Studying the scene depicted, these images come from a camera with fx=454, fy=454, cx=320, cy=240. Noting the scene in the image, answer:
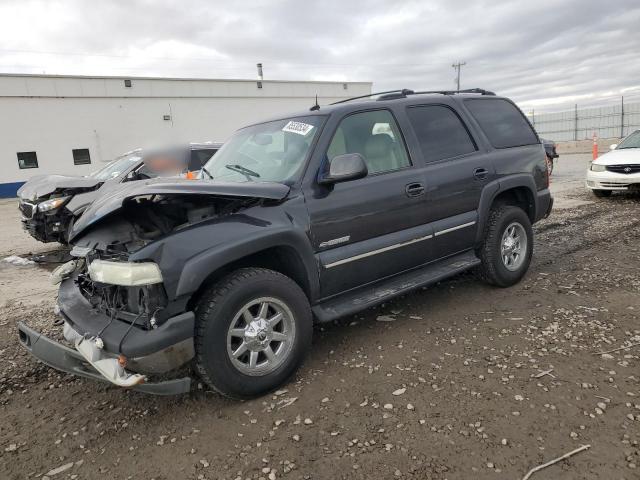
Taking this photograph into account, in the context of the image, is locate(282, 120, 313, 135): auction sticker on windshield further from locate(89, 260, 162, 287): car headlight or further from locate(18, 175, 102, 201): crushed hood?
locate(18, 175, 102, 201): crushed hood

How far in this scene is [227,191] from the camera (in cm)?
276

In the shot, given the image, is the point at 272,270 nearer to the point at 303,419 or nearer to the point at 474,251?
the point at 303,419

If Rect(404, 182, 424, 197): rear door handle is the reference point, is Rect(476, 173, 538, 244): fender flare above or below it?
below

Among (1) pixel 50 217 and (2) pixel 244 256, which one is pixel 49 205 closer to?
(1) pixel 50 217

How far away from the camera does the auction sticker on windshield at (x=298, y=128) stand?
355 cm

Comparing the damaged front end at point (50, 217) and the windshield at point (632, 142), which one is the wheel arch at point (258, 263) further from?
the windshield at point (632, 142)

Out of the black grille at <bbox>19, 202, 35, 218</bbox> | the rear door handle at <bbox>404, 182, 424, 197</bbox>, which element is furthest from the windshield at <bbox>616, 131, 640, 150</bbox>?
the black grille at <bbox>19, 202, 35, 218</bbox>

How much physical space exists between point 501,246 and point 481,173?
0.80 meters

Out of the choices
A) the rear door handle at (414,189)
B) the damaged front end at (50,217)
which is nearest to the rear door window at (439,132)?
the rear door handle at (414,189)

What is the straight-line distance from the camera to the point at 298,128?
364cm

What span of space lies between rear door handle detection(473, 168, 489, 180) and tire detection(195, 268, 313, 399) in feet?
7.35

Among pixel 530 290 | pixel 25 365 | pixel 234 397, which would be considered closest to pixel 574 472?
pixel 234 397

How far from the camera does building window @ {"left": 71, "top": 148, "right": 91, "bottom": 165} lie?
904 inches

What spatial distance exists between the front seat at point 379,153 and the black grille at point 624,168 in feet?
26.1
